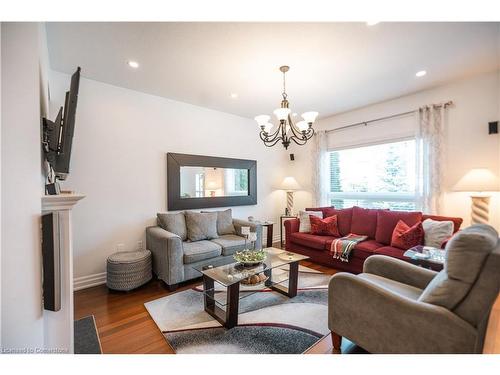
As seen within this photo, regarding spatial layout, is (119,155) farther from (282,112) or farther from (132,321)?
(282,112)

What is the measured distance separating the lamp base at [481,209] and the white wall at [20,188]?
13.6 ft

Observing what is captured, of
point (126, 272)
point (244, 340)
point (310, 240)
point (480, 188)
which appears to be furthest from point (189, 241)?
point (480, 188)

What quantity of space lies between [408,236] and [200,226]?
8.77 ft

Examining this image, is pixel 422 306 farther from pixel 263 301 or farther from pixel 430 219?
pixel 430 219

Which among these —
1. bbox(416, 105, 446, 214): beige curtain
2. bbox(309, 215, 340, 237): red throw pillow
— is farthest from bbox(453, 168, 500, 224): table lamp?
bbox(309, 215, 340, 237): red throw pillow

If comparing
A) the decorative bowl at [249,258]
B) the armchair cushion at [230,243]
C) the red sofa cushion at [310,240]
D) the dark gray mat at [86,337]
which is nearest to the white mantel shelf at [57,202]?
the dark gray mat at [86,337]

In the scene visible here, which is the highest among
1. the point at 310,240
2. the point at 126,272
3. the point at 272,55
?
the point at 272,55

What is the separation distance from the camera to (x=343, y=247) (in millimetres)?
2840

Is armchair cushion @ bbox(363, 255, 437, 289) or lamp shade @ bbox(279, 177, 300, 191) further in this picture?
lamp shade @ bbox(279, 177, 300, 191)

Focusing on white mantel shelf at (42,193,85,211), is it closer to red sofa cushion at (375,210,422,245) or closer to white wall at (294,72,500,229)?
red sofa cushion at (375,210,422,245)

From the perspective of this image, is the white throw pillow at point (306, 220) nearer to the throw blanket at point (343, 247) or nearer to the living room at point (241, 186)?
the living room at point (241, 186)

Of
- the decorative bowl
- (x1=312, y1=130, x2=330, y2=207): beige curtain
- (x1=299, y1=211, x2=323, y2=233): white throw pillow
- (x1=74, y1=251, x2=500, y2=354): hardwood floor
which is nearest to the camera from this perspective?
(x1=74, y1=251, x2=500, y2=354): hardwood floor

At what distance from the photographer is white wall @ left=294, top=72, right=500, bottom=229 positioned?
8.65 ft

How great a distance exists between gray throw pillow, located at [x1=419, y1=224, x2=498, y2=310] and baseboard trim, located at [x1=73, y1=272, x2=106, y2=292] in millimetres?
3269
